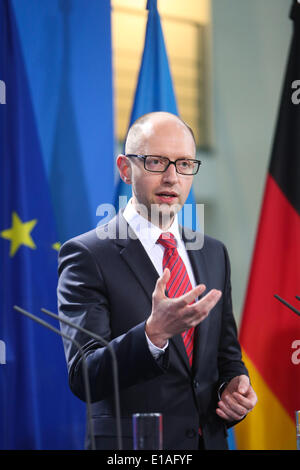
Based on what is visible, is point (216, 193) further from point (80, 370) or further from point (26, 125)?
point (80, 370)

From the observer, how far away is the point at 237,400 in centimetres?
182

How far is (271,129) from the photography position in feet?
14.4

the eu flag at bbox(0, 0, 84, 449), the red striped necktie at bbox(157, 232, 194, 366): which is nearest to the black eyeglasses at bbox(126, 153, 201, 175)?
the red striped necktie at bbox(157, 232, 194, 366)

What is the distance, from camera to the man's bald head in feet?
6.64

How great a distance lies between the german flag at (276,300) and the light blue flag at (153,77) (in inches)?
24.7

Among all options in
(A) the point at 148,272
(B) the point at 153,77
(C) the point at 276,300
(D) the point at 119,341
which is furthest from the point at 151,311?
(B) the point at 153,77

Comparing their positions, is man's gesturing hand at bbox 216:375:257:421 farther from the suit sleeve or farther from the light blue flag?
the light blue flag

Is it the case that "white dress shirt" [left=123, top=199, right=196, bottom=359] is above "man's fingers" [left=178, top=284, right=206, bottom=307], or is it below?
above

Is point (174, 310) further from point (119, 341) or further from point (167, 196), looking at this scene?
point (167, 196)

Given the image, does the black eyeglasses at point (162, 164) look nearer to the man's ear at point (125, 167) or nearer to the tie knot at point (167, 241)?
the man's ear at point (125, 167)

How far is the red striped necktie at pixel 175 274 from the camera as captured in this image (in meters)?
1.90

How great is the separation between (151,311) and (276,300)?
1408 millimetres

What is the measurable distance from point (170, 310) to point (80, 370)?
407 mm

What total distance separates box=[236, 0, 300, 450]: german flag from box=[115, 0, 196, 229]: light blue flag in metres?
0.63
